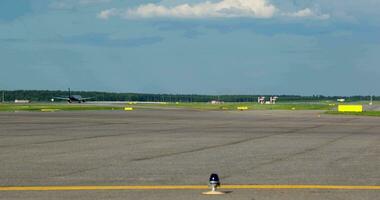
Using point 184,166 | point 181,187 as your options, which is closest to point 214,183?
point 181,187

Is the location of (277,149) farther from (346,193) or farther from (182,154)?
(346,193)

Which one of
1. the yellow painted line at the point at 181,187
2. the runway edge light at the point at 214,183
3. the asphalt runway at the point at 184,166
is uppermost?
the runway edge light at the point at 214,183

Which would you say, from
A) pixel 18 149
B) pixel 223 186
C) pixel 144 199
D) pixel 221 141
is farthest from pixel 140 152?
pixel 144 199

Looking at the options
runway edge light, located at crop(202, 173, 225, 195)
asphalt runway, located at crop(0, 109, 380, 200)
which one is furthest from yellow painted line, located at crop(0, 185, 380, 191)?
runway edge light, located at crop(202, 173, 225, 195)

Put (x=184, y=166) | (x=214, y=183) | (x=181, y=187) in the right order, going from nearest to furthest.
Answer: (x=214, y=183) < (x=181, y=187) < (x=184, y=166)

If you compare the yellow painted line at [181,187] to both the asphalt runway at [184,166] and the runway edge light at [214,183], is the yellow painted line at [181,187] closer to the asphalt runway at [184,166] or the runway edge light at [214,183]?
the asphalt runway at [184,166]

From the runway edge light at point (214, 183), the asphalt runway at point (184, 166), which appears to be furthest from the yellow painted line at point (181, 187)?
the runway edge light at point (214, 183)

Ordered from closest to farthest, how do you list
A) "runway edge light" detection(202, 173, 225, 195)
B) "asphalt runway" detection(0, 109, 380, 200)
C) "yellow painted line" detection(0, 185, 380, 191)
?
"runway edge light" detection(202, 173, 225, 195) → "asphalt runway" detection(0, 109, 380, 200) → "yellow painted line" detection(0, 185, 380, 191)

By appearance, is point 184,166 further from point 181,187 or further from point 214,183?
point 214,183

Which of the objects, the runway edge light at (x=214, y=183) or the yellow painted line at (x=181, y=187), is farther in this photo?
the yellow painted line at (x=181, y=187)

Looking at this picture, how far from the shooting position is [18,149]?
19656mm

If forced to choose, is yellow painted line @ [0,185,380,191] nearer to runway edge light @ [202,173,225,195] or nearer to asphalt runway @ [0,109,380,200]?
asphalt runway @ [0,109,380,200]

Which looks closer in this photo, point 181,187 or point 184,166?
point 181,187

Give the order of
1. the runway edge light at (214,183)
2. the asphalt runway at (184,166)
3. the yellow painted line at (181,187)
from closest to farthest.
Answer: the runway edge light at (214,183) → the asphalt runway at (184,166) → the yellow painted line at (181,187)
